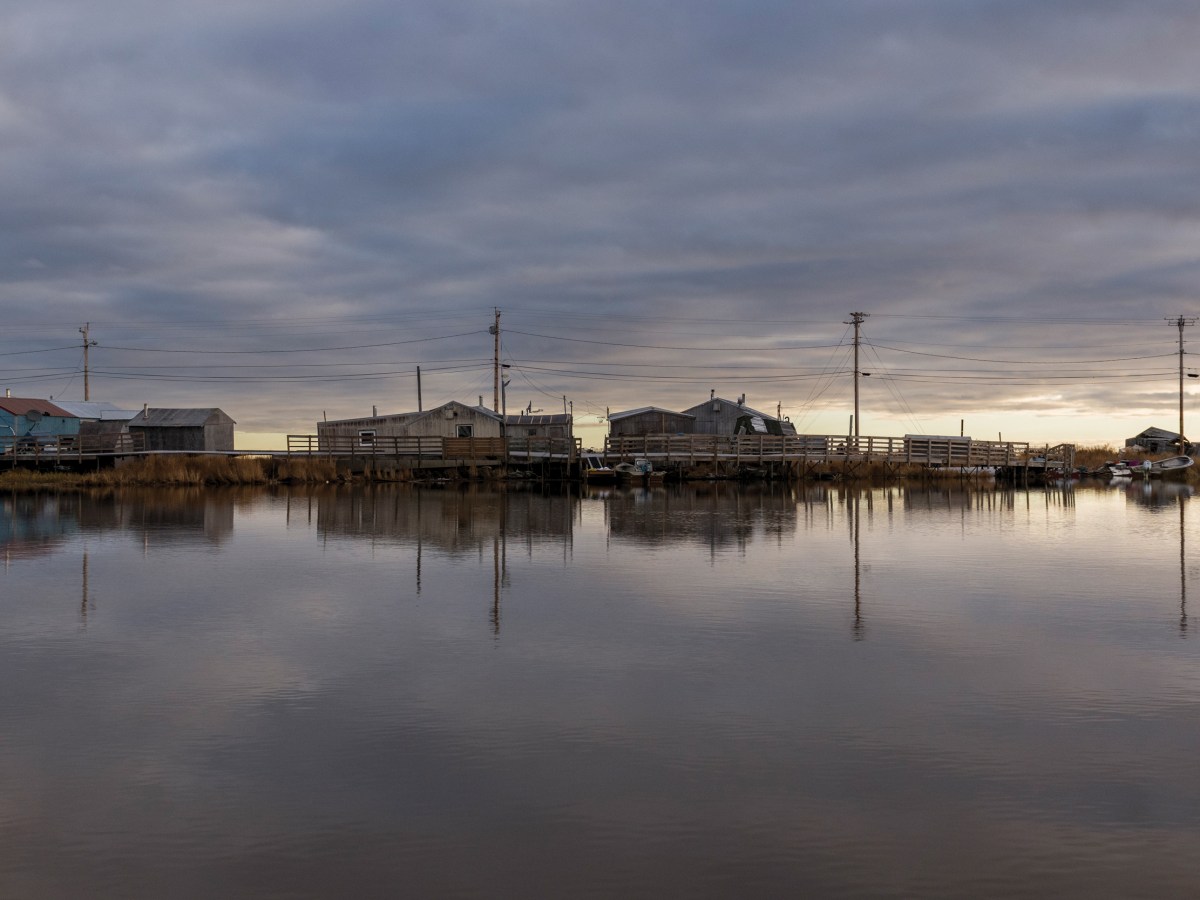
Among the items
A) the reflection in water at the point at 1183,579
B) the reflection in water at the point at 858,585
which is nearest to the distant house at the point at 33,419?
the reflection in water at the point at 858,585

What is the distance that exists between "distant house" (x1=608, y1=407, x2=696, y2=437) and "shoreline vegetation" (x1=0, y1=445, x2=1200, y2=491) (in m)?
22.3

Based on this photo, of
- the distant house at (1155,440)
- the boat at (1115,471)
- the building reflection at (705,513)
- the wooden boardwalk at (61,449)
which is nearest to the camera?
the building reflection at (705,513)

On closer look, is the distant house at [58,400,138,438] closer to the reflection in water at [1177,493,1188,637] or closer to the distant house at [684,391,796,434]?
the distant house at [684,391,796,434]

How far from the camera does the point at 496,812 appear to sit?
7.18 metres

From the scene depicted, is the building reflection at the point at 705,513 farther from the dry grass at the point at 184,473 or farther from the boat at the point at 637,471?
the dry grass at the point at 184,473

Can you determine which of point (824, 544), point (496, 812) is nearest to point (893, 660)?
point (496, 812)

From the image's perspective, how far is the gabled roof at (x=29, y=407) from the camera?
236 feet

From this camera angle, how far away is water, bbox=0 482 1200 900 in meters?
6.42

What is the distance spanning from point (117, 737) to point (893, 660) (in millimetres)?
7589

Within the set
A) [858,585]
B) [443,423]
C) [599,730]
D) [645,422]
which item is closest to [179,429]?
[443,423]

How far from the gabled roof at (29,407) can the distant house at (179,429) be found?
5.06m

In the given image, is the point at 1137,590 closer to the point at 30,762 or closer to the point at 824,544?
the point at 824,544

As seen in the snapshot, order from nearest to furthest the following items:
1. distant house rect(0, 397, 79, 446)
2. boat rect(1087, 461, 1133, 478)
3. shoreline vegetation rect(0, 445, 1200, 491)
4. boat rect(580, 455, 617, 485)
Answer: shoreline vegetation rect(0, 445, 1200, 491) < boat rect(580, 455, 617, 485) < boat rect(1087, 461, 1133, 478) < distant house rect(0, 397, 79, 446)

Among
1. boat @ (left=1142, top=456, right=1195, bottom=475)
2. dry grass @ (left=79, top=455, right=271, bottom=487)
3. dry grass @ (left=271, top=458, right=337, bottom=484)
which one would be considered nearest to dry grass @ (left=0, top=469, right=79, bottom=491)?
dry grass @ (left=79, top=455, right=271, bottom=487)
